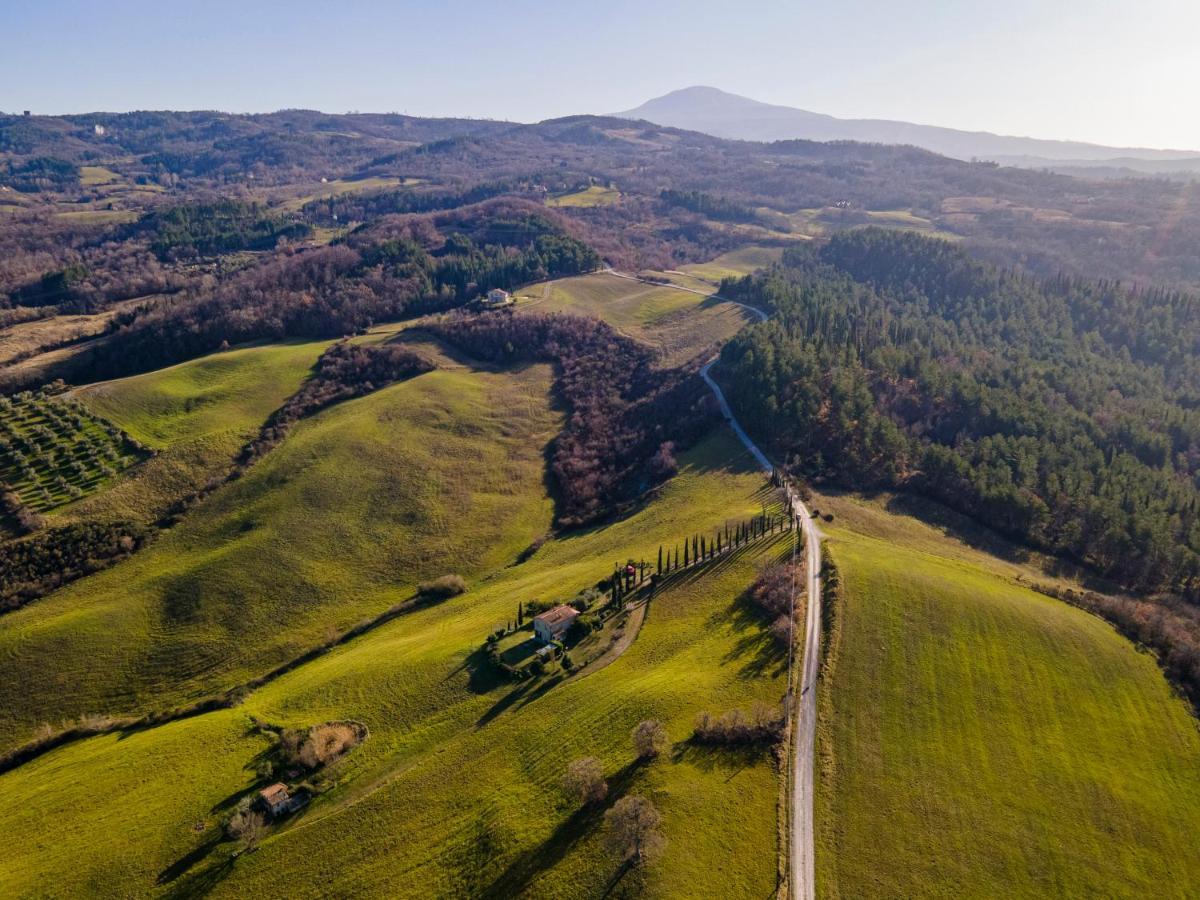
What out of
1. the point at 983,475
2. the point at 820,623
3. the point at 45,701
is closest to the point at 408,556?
the point at 45,701

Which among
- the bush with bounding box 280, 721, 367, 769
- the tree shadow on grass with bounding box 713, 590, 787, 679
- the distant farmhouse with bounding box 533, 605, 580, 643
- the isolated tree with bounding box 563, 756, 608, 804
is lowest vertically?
the bush with bounding box 280, 721, 367, 769

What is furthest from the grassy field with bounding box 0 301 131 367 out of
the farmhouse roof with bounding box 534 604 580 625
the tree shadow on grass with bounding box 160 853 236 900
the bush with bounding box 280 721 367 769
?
the farmhouse roof with bounding box 534 604 580 625

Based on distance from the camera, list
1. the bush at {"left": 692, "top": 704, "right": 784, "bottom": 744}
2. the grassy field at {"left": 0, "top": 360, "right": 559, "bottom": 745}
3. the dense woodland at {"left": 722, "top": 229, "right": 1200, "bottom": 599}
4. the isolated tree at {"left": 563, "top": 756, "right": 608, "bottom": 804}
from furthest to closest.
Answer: the dense woodland at {"left": 722, "top": 229, "right": 1200, "bottom": 599}, the grassy field at {"left": 0, "top": 360, "right": 559, "bottom": 745}, the bush at {"left": 692, "top": 704, "right": 784, "bottom": 744}, the isolated tree at {"left": 563, "top": 756, "right": 608, "bottom": 804}

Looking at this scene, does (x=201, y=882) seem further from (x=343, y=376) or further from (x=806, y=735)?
(x=343, y=376)

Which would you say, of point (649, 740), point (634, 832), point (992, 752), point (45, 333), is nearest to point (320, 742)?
point (649, 740)

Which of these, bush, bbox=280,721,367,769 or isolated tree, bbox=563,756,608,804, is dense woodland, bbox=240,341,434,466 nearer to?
bush, bbox=280,721,367,769
